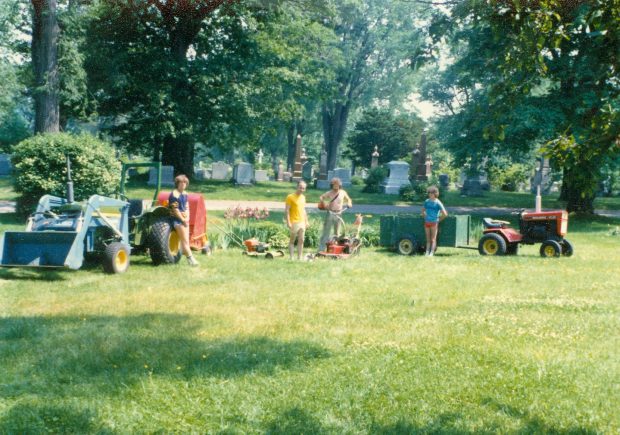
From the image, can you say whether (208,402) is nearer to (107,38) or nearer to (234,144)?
(107,38)

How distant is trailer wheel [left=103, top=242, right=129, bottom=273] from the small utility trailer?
6.06 m

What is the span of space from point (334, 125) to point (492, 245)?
1615 inches

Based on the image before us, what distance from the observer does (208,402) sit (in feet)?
14.8

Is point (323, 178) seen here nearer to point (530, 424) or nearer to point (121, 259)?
point (121, 259)

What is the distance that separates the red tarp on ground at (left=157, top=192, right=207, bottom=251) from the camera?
11.7 metres

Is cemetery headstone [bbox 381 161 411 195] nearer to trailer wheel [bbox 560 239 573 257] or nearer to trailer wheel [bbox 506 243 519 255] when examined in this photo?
trailer wheel [bbox 506 243 519 255]

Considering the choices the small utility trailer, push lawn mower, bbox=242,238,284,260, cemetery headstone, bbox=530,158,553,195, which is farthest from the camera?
cemetery headstone, bbox=530,158,553,195

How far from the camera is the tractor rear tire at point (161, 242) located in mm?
10312

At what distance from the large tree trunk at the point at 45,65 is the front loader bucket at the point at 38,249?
10.4 meters

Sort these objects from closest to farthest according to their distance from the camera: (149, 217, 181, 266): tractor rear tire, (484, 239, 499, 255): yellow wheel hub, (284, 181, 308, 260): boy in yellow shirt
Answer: (149, 217, 181, 266): tractor rear tire < (284, 181, 308, 260): boy in yellow shirt < (484, 239, 499, 255): yellow wheel hub

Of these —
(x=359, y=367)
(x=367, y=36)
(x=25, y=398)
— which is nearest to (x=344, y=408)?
(x=359, y=367)

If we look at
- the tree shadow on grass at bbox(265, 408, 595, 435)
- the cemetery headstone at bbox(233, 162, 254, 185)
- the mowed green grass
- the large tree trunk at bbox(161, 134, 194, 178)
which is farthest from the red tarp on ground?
the cemetery headstone at bbox(233, 162, 254, 185)

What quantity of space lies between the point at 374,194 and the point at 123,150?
43.9 feet

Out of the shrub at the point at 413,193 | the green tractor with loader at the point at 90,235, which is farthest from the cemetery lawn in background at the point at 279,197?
the green tractor with loader at the point at 90,235
